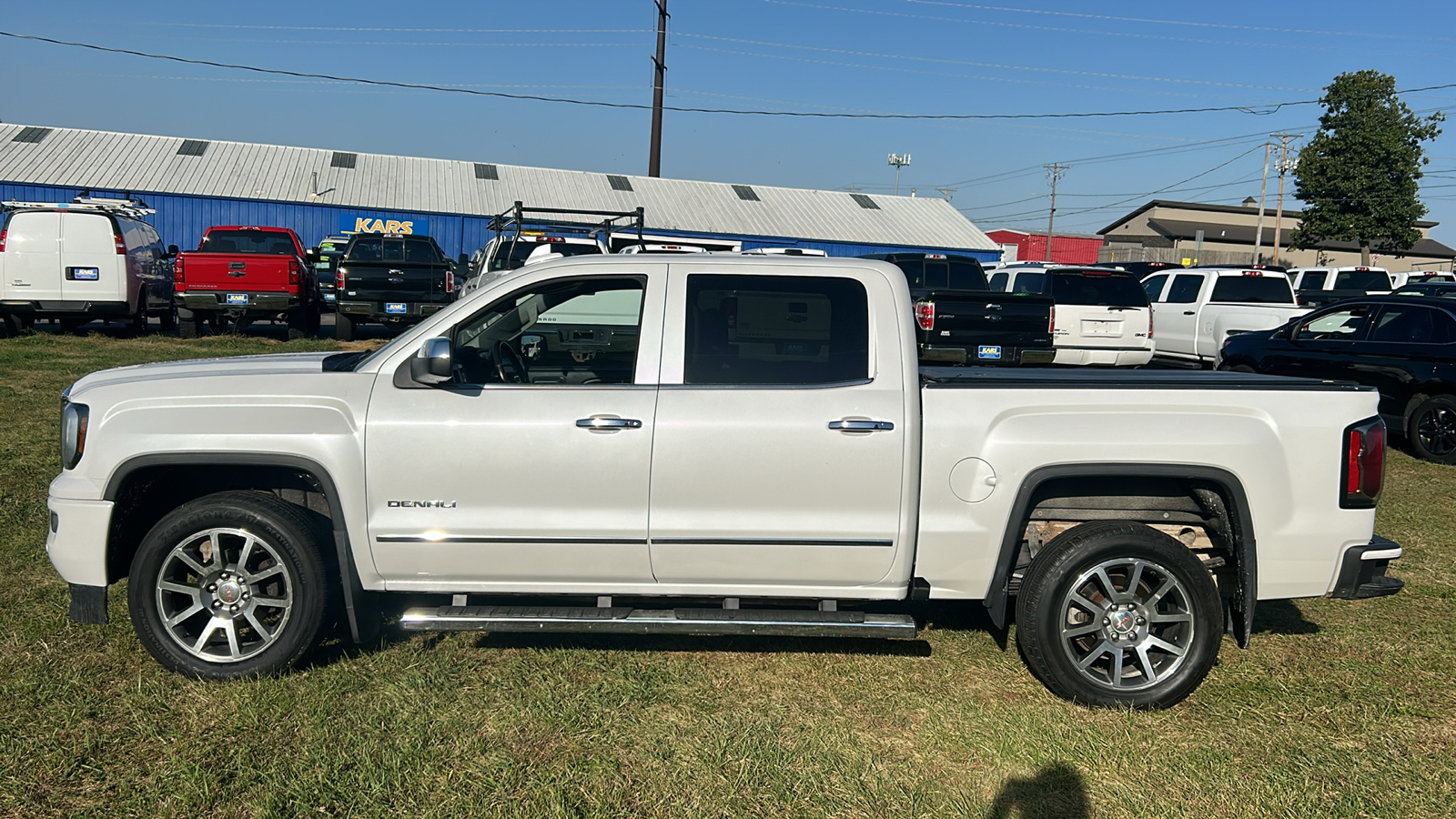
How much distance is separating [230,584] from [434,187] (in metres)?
34.7

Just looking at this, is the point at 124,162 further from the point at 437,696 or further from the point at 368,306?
the point at 437,696

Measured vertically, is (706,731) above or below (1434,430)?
below

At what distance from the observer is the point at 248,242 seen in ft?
65.2

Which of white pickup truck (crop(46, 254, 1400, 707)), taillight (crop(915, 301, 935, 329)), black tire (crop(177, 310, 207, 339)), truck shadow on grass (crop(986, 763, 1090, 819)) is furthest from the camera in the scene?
black tire (crop(177, 310, 207, 339))

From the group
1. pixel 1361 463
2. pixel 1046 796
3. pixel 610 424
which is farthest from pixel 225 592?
pixel 1361 463

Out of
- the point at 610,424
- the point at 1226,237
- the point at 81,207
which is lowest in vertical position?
the point at 610,424

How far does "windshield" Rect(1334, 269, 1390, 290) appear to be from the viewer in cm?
2205

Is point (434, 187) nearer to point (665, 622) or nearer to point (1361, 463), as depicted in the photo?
point (665, 622)

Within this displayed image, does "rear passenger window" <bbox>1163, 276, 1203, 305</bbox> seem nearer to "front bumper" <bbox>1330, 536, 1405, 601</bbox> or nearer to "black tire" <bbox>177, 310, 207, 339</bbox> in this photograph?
"front bumper" <bbox>1330, 536, 1405, 601</bbox>

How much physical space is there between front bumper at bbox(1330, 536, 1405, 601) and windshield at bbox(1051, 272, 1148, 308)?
10646 mm

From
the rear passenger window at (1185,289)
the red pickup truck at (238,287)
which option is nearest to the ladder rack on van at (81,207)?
the red pickup truck at (238,287)

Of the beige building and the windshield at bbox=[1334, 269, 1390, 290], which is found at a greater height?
the beige building

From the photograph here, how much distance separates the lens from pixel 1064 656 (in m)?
4.21

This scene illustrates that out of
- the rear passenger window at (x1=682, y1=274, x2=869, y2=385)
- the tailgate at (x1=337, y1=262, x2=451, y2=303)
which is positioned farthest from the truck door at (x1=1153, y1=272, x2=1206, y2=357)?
the rear passenger window at (x1=682, y1=274, x2=869, y2=385)
